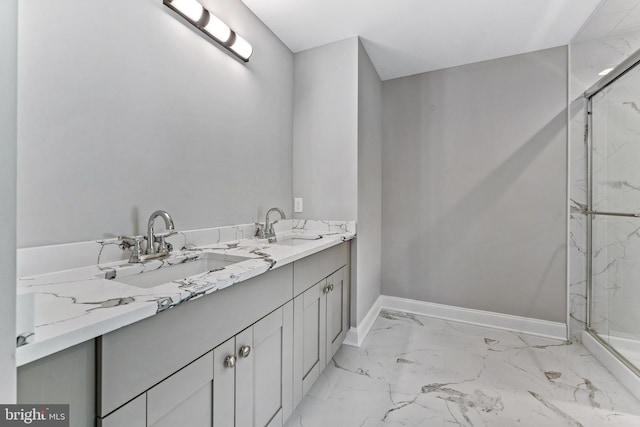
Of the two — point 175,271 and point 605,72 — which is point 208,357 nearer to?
point 175,271

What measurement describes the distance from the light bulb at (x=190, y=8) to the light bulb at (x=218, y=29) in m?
0.06

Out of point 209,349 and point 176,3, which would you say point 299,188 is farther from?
point 209,349

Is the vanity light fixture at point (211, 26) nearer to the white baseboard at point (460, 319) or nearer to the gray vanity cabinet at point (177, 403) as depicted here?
the gray vanity cabinet at point (177, 403)

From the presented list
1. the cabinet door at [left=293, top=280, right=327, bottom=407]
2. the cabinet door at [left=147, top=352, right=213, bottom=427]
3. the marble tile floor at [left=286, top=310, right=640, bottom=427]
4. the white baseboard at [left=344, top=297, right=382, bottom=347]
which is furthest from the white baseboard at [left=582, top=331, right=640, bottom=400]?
the cabinet door at [left=147, top=352, right=213, bottom=427]

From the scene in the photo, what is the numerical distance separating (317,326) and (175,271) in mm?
796

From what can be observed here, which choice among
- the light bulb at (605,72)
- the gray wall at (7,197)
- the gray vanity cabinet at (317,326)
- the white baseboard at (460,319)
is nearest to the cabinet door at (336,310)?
the gray vanity cabinet at (317,326)

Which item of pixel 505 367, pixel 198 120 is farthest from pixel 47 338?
pixel 505 367

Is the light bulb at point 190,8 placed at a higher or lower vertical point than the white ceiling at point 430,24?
lower

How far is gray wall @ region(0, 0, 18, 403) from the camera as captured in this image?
15.2 inches

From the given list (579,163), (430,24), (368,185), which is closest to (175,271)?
(368,185)

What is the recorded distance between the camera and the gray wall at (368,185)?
2.19 metres

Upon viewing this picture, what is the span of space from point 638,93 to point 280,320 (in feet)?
7.75

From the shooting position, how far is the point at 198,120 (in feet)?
4.86

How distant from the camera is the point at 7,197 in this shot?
0.40 meters
